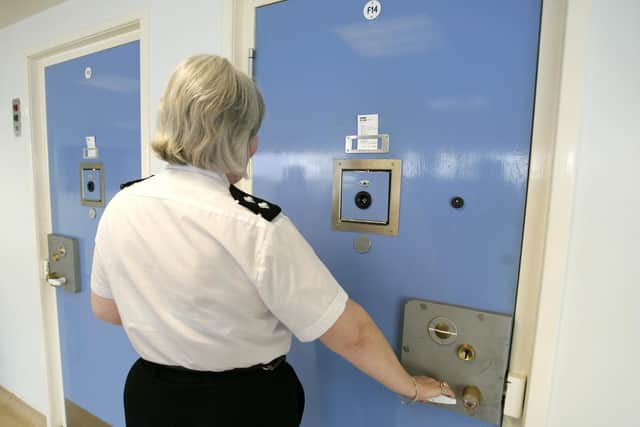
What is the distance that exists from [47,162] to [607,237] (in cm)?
244

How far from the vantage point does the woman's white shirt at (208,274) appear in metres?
0.59

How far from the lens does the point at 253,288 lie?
0.62 meters

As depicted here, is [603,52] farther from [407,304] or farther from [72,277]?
[72,277]

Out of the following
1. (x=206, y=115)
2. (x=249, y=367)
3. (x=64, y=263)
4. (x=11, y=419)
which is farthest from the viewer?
(x=11, y=419)

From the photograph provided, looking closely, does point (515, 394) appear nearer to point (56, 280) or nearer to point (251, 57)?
point (251, 57)

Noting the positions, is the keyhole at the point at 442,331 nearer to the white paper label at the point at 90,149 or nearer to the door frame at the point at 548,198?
the door frame at the point at 548,198

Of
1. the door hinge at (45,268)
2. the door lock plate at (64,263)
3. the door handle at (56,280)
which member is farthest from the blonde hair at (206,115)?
the door hinge at (45,268)

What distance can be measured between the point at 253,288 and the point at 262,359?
19 cm

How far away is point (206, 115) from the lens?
0.59 m

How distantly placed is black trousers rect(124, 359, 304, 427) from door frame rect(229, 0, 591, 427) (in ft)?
2.00

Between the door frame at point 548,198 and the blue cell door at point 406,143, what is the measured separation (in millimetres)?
24

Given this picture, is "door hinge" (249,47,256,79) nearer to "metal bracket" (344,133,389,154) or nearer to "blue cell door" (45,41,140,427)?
"metal bracket" (344,133,389,154)

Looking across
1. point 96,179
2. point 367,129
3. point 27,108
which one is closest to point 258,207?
point 367,129

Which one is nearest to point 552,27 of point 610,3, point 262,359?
point 610,3
